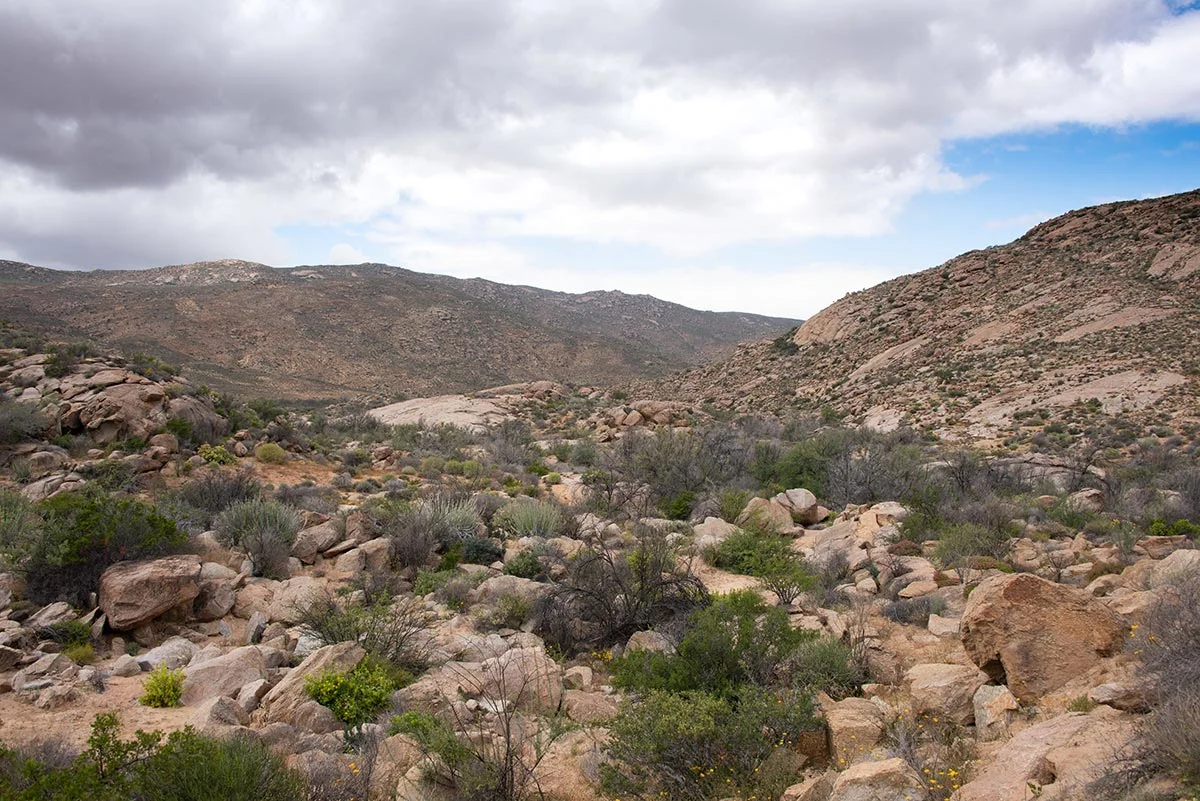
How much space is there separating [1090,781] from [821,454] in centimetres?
1243

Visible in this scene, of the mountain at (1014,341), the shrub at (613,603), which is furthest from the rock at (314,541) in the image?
the mountain at (1014,341)

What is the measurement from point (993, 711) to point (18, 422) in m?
16.2

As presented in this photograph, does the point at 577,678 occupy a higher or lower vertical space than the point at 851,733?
lower

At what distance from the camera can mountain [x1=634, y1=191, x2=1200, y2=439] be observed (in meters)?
23.0

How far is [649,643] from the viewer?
21.3ft

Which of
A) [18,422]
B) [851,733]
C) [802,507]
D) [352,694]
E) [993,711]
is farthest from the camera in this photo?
[18,422]

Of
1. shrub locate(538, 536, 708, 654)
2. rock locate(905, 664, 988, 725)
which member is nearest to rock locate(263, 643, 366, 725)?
shrub locate(538, 536, 708, 654)

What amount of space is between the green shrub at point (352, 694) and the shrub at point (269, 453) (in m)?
11.5

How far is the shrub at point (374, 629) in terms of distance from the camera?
6133 millimetres

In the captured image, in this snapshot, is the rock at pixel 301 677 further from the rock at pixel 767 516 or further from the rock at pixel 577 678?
the rock at pixel 767 516

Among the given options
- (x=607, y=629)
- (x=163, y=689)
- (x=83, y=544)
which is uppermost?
(x=83, y=544)

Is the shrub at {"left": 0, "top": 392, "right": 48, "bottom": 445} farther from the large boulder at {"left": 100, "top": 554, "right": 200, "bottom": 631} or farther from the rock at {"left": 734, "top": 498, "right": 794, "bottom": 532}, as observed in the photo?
the rock at {"left": 734, "top": 498, "right": 794, "bottom": 532}

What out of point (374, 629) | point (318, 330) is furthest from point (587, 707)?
point (318, 330)

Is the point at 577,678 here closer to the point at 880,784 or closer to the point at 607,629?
the point at 607,629
